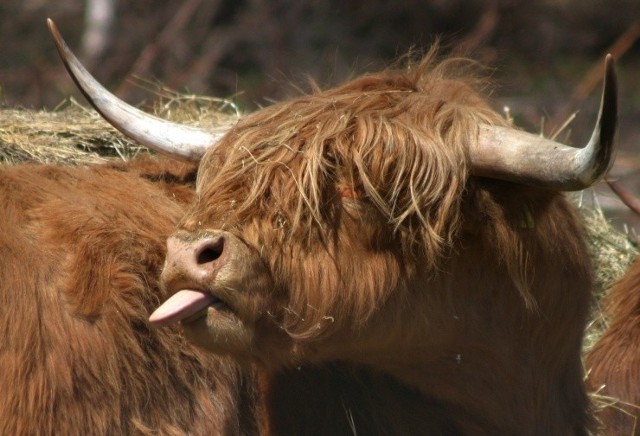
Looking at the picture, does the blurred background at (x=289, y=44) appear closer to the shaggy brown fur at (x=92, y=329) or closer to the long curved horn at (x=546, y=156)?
the shaggy brown fur at (x=92, y=329)

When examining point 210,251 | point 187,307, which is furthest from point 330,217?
point 187,307

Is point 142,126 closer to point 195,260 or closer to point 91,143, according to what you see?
point 91,143

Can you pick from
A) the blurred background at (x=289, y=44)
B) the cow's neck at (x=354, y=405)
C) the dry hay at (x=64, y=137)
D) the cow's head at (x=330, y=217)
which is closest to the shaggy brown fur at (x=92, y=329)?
the cow's neck at (x=354, y=405)

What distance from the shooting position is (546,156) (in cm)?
362

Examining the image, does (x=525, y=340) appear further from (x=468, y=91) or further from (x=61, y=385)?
(x=61, y=385)

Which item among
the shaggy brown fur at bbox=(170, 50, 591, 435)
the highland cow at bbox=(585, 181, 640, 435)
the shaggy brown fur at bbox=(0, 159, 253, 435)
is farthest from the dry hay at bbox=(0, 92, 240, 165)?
the highland cow at bbox=(585, 181, 640, 435)

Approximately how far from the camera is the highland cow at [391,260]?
3605 mm

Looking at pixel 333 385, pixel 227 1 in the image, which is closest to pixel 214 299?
pixel 333 385

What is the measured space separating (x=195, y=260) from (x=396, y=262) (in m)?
0.66

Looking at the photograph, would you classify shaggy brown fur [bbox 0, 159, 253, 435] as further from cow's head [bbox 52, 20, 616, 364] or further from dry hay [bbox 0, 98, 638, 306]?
dry hay [bbox 0, 98, 638, 306]

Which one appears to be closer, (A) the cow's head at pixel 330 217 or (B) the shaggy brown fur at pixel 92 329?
(A) the cow's head at pixel 330 217

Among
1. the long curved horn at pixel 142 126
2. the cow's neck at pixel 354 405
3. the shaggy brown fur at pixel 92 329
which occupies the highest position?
the long curved horn at pixel 142 126

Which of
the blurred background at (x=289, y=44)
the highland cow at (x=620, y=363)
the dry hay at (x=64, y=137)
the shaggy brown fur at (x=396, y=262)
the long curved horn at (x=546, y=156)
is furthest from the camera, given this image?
the blurred background at (x=289, y=44)

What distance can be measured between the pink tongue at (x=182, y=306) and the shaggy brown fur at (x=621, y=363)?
229 centimetres
